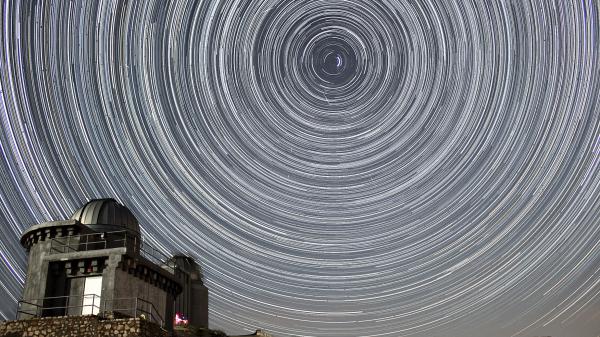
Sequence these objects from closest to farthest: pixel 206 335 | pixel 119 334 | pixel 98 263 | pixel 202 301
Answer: pixel 119 334 → pixel 98 263 → pixel 206 335 → pixel 202 301

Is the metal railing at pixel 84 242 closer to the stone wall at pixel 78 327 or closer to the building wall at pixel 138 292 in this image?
the building wall at pixel 138 292

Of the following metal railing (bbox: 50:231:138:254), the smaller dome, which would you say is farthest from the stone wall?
the smaller dome

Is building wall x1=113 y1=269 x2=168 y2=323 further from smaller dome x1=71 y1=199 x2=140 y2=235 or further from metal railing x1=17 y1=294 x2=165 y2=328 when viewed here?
smaller dome x1=71 y1=199 x2=140 y2=235

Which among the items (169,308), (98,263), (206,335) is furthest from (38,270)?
(206,335)

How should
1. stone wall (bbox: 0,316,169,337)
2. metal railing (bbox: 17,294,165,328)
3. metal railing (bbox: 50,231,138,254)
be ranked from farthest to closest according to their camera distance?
metal railing (bbox: 50,231,138,254)
metal railing (bbox: 17,294,165,328)
stone wall (bbox: 0,316,169,337)

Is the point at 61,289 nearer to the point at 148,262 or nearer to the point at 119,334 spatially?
the point at 148,262

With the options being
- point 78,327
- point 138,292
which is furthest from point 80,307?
point 78,327
